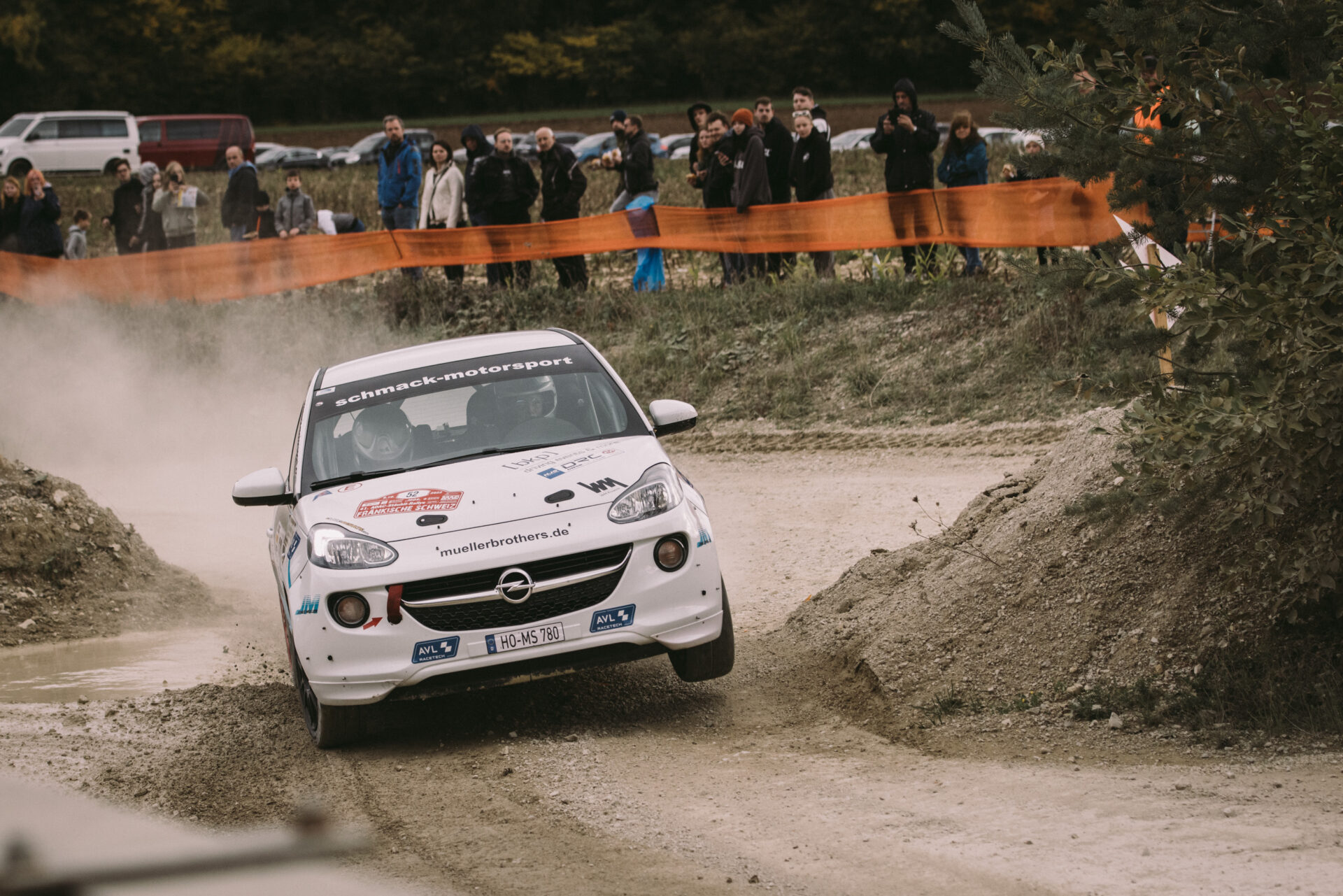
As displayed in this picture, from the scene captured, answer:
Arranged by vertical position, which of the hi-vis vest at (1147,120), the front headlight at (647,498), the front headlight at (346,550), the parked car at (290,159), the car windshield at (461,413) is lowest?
the parked car at (290,159)

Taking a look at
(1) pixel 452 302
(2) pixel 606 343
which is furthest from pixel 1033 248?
(1) pixel 452 302

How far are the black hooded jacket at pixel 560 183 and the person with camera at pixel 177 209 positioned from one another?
6572mm

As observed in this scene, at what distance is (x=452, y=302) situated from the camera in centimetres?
1873

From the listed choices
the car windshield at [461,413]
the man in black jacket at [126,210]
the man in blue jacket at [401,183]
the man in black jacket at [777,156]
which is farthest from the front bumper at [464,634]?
the man in black jacket at [126,210]

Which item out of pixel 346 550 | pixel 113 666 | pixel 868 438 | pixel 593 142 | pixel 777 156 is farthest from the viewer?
pixel 593 142

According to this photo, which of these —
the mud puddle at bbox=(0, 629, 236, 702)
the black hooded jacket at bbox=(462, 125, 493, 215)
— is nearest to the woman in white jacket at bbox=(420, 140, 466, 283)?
the black hooded jacket at bbox=(462, 125, 493, 215)

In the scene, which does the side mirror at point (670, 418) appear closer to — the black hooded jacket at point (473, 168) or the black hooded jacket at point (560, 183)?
the black hooded jacket at point (560, 183)

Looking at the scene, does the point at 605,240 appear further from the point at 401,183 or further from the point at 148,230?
the point at 148,230

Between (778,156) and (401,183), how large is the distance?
574cm

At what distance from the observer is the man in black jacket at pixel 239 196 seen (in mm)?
21047

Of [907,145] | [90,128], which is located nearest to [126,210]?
[907,145]

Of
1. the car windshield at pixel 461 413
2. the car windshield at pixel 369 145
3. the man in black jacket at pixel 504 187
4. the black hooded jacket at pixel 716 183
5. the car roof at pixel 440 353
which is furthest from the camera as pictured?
the car windshield at pixel 369 145

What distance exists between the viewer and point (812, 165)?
16406 millimetres

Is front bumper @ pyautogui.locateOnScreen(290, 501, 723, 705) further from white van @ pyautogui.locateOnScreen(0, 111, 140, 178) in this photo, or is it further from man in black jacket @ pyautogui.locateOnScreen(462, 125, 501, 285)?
white van @ pyautogui.locateOnScreen(0, 111, 140, 178)
